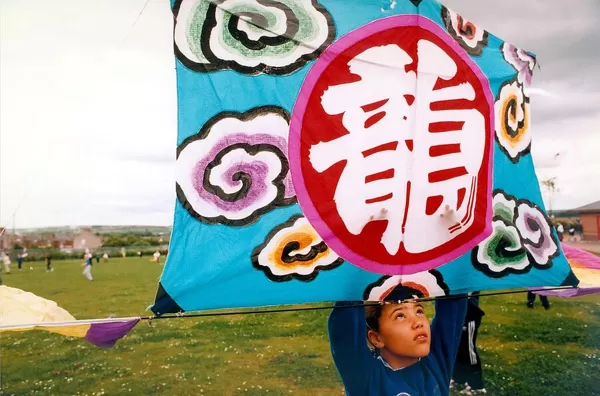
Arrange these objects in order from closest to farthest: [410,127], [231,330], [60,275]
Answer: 1. [410,127]
2. [231,330]
3. [60,275]

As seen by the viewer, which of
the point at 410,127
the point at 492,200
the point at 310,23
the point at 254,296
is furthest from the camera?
the point at 492,200

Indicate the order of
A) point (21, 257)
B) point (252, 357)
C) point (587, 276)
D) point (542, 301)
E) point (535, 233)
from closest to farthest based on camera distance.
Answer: point (535, 233)
point (587, 276)
point (252, 357)
point (542, 301)
point (21, 257)

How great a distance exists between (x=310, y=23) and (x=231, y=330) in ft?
18.5

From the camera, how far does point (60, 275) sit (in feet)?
43.5

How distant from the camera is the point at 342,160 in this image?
213 cm

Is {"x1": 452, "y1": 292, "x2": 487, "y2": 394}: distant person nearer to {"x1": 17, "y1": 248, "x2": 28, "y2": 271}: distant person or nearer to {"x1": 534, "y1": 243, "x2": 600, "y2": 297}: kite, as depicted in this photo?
{"x1": 534, "y1": 243, "x2": 600, "y2": 297}: kite

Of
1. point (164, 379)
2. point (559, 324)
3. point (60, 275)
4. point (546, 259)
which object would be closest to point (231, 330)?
point (164, 379)

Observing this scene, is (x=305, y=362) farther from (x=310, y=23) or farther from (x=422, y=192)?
(x=310, y=23)

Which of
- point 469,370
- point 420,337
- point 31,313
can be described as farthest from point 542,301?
point 31,313

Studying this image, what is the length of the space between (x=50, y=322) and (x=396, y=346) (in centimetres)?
144

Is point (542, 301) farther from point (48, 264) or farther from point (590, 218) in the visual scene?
point (590, 218)

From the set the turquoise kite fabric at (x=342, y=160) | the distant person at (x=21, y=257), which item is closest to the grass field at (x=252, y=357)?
the turquoise kite fabric at (x=342, y=160)

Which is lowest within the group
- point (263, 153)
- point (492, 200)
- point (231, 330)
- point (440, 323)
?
point (231, 330)

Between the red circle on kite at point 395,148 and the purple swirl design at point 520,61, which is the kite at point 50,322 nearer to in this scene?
the red circle on kite at point 395,148
